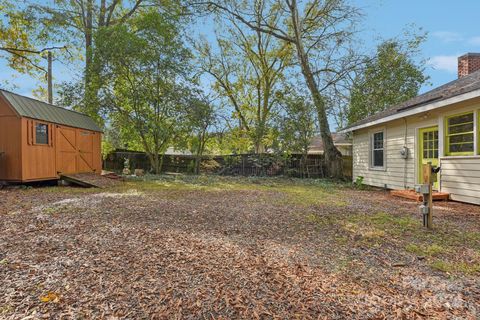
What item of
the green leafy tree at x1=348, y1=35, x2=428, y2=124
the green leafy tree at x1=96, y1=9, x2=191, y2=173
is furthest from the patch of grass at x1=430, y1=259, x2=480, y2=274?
the green leafy tree at x1=348, y1=35, x2=428, y2=124

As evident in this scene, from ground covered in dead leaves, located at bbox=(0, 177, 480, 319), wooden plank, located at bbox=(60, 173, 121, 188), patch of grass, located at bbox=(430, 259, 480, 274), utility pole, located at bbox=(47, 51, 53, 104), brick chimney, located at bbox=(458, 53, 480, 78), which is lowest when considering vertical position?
patch of grass, located at bbox=(430, 259, 480, 274)

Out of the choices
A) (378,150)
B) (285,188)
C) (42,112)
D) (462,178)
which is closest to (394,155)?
(378,150)

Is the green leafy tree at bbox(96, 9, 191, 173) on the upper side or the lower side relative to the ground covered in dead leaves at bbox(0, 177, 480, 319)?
upper

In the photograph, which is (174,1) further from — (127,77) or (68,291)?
(68,291)

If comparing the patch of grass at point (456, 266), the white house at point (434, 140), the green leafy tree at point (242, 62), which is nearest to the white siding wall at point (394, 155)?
the white house at point (434, 140)

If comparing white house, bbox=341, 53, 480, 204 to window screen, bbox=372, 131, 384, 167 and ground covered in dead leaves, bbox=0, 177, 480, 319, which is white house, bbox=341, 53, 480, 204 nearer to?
window screen, bbox=372, 131, 384, 167

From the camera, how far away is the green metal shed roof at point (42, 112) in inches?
317

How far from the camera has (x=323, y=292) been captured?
7.12 feet

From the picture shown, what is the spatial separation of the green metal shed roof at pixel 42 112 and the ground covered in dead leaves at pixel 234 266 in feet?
15.5

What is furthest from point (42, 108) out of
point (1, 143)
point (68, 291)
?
point (68, 291)

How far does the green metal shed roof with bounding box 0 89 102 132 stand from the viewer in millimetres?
8047

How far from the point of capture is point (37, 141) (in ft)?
27.9

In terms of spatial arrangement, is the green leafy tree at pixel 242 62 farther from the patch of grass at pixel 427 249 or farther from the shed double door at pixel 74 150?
the patch of grass at pixel 427 249

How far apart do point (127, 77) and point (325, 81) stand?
10.0m
